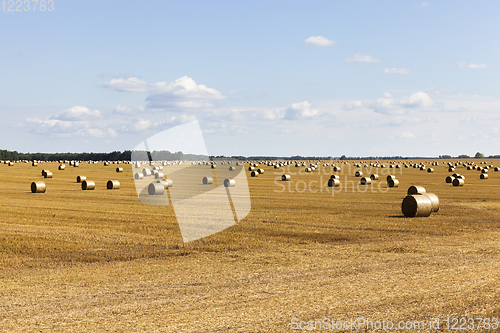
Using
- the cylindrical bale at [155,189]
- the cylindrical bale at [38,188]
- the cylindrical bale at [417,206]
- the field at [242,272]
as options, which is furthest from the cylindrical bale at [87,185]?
the cylindrical bale at [417,206]

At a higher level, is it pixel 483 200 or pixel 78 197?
pixel 78 197

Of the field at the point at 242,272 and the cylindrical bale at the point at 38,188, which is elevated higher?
the cylindrical bale at the point at 38,188

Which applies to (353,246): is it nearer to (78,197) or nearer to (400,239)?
(400,239)

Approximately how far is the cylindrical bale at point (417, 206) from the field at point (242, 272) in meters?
0.47

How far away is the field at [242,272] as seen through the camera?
9.36 meters

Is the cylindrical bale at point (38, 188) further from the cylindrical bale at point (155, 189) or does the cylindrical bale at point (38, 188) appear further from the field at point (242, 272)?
the field at point (242, 272)

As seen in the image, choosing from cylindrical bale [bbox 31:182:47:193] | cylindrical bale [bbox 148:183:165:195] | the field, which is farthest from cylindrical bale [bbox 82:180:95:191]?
the field

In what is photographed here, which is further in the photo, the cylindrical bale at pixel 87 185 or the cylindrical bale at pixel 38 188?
the cylindrical bale at pixel 87 185

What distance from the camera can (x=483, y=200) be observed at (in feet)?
118

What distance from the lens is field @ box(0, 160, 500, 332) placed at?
9.36m

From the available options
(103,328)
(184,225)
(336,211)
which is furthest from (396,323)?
(336,211)

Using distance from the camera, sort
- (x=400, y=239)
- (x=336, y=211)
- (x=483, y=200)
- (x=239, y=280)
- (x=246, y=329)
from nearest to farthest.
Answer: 1. (x=246, y=329)
2. (x=239, y=280)
3. (x=400, y=239)
4. (x=336, y=211)
5. (x=483, y=200)

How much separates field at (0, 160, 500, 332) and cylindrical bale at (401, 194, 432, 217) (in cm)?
47

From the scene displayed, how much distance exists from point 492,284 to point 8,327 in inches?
437
